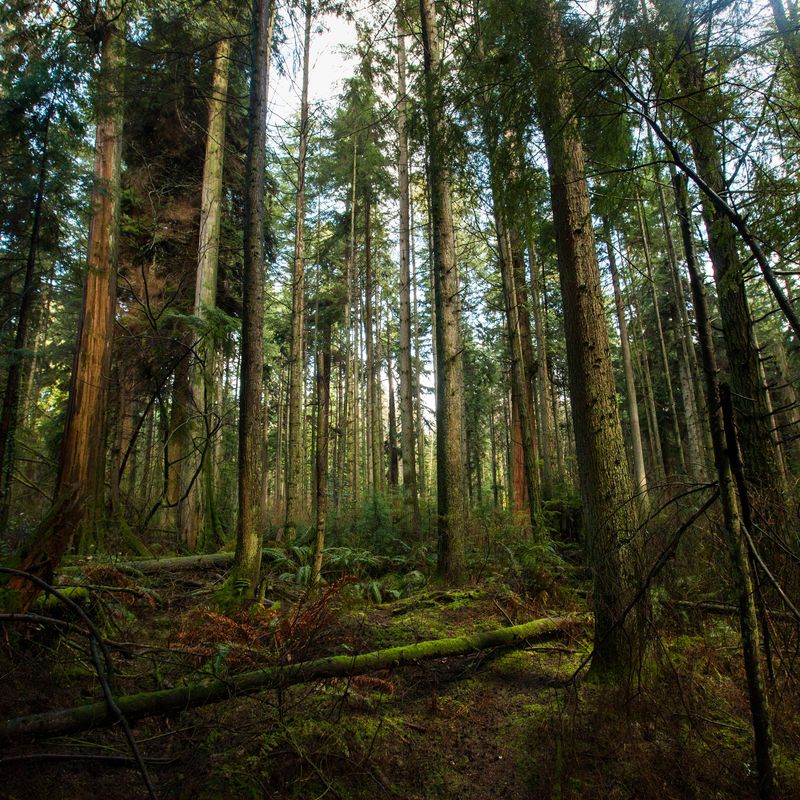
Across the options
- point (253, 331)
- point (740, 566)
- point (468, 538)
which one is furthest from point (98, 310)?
point (740, 566)

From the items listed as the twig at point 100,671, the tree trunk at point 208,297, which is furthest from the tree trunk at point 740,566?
the tree trunk at point 208,297

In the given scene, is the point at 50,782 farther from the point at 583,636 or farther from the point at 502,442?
the point at 502,442

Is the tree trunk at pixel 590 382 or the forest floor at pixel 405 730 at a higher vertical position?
the tree trunk at pixel 590 382

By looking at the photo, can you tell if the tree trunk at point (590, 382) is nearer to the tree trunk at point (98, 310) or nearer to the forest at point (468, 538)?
the forest at point (468, 538)

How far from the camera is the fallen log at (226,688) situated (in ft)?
7.64

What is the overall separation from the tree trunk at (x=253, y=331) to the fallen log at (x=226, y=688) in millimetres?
2219

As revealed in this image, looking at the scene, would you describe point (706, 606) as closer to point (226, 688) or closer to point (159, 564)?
point (226, 688)

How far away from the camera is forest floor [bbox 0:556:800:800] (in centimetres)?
235

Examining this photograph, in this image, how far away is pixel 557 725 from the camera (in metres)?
3.04

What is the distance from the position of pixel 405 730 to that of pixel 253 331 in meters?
4.33

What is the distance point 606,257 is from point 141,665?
51.0 ft

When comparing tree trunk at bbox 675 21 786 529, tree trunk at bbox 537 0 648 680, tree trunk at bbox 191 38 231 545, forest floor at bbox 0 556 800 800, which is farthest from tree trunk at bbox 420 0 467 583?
tree trunk at bbox 191 38 231 545

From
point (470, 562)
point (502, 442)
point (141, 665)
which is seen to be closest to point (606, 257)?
point (470, 562)

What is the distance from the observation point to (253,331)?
5449 mm
